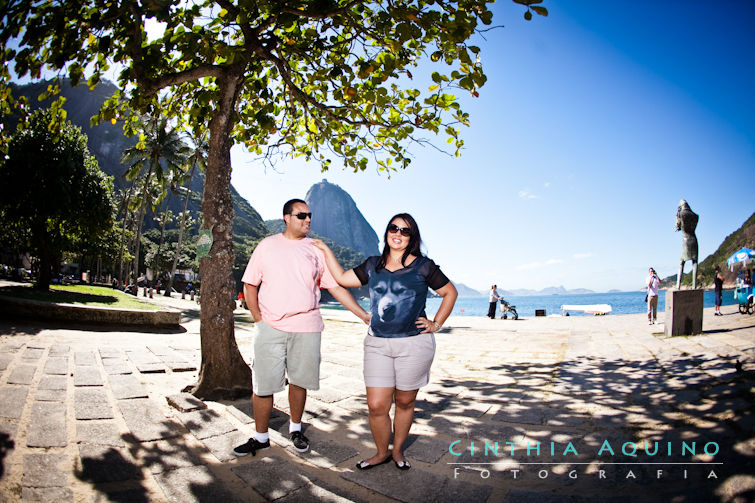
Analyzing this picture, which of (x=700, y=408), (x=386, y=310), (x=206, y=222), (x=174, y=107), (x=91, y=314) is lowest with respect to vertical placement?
(x=91, y=314)

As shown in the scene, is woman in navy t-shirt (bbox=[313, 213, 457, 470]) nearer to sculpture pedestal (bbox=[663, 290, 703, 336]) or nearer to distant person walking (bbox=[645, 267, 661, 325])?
sculpture pedestal (bbox=[663, 290, 703, 336])

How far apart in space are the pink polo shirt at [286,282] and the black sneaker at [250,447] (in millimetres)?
914

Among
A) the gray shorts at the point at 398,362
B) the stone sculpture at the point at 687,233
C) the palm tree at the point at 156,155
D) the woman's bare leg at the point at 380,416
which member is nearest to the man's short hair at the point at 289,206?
the gray shorts at the point at 398,362

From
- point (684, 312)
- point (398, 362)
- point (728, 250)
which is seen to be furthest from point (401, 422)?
point (728, 250)

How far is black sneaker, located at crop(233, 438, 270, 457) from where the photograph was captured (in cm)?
266

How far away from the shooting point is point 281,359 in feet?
9.45

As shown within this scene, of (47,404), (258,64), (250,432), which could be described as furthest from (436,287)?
(258,64)

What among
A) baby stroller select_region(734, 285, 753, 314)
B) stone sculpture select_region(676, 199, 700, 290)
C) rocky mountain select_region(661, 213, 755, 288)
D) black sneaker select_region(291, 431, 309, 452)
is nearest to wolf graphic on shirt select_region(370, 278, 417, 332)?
black sneaker select_region(291, 431, 309, 452)

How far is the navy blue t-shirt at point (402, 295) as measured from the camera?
2559 mm

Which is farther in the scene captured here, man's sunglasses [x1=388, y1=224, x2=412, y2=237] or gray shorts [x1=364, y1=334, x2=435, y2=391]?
man's sunglasses [x1=388, y1=224, x2=412, y2=237]

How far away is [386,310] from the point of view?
2.59 metres

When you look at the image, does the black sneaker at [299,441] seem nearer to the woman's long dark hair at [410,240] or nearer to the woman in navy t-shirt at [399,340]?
the woman in navy t-shirt at [399,340]

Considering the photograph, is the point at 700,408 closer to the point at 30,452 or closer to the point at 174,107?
the point at 30,452

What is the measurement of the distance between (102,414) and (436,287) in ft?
10.7
